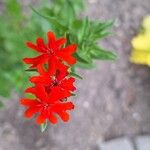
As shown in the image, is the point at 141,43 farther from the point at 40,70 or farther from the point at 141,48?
the point at 40,70

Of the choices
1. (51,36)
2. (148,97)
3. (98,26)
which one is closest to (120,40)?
(148,97)

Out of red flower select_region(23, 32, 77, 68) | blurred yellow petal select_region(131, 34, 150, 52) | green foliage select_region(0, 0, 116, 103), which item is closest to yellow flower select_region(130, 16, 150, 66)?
blurred yellow petal select_region(131, 34, 150, 52)

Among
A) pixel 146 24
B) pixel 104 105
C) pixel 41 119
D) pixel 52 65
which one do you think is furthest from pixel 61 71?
pixel 146 24

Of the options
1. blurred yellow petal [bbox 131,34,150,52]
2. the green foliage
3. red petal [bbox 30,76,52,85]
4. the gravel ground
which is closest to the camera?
red petal [bbox 30,76,52,85]

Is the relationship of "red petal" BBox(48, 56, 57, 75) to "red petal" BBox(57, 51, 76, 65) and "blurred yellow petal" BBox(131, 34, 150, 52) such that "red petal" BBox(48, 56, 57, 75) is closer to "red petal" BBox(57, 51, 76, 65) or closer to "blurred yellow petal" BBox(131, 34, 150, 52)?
"red petal" BBox(57, 51, 76, 65)

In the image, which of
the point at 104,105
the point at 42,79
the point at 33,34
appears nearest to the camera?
the point at 42,79

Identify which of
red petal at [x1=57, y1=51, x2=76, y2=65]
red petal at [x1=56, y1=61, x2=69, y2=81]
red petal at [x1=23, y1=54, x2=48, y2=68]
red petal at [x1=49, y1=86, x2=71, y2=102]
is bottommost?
red petal at [x1=49, y1=86, x2=71, y2=102]

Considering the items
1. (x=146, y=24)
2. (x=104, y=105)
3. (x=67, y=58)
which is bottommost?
(x=67, y=58)
